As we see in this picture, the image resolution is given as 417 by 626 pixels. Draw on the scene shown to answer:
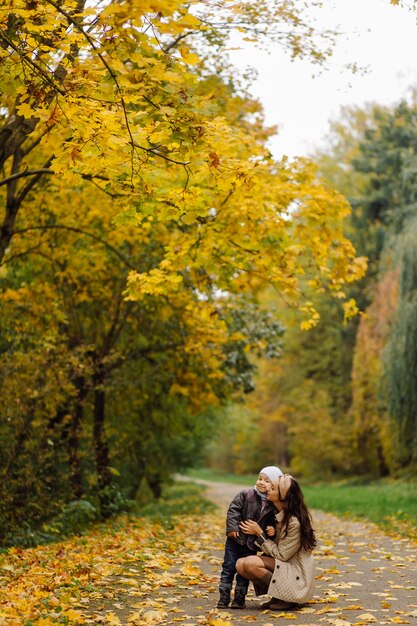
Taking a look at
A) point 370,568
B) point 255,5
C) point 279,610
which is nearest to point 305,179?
point 255,5

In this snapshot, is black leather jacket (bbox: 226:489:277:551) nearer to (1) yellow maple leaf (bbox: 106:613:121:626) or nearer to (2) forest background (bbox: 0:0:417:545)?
(1) yellow maple leaf (bbox: 106:613:121:626)

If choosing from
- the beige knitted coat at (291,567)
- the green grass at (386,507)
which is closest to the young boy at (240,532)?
the beige knitted coat at (291,567)

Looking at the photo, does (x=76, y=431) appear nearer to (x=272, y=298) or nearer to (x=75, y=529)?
(x=75, y=529)

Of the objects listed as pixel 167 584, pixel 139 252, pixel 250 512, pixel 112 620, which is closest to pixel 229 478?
pixel 139 252

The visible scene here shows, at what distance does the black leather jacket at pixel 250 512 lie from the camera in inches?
253

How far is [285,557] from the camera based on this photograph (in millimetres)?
6270

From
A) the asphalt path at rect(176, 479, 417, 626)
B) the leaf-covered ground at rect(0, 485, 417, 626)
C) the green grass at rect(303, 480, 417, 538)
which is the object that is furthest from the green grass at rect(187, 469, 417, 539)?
the leaf-covered ground at rect(0, 485, 417, 626)

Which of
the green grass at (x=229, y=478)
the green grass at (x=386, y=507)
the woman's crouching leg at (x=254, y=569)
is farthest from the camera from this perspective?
the green grass at (x=229, y=478)

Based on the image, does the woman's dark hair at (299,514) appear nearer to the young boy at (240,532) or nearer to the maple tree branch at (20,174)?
the young boy at (240,532)

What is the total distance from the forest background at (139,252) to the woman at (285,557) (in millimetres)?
2569

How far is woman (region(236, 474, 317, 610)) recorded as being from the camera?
6.17 m

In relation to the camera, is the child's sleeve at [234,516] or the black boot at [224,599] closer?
the black boot at [224,599]

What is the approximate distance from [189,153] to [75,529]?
8609 millimetres

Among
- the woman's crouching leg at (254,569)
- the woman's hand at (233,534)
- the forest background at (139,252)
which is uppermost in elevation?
the forest background at (139,252)
